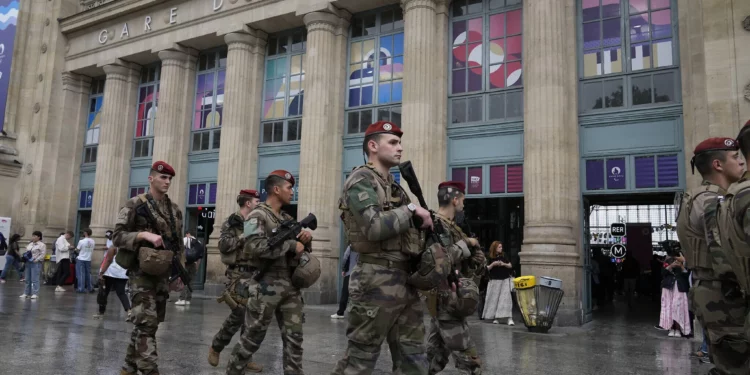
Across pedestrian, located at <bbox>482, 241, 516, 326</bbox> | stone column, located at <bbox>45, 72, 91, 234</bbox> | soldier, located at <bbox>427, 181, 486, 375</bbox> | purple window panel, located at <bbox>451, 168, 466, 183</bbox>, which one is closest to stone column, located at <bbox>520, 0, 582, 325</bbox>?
pedestrian, located at <bbox>482, 241, 516, 326</bbox>

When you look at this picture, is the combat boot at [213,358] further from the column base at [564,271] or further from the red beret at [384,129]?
the column base at [564,271]

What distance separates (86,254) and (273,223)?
13.3m

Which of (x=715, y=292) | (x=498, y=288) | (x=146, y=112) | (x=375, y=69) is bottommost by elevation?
(x=498, y=288)

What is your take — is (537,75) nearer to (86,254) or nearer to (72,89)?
(86,254)

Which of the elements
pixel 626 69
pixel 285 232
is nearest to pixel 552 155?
pixel 626 69

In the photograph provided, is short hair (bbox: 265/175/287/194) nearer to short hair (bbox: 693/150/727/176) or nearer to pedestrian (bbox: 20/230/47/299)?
short hair (bbox: 693/150/727/176)

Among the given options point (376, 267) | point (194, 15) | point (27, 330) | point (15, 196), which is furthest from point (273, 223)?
point (15, 196)

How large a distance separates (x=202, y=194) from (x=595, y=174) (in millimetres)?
12439

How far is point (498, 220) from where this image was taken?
1586 centimetres

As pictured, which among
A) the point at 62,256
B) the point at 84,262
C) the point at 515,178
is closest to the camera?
the point at 515,178

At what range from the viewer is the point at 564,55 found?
12109 mm

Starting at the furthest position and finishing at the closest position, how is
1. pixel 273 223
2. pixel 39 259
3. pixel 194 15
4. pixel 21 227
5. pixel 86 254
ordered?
pixel 21 227 < pixel 194 15 < pixel 86 254 < pixel 39 259 < pixel 273 223

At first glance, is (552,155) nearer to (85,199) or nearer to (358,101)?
(358,101)

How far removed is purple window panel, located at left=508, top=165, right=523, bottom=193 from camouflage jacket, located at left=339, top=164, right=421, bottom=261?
9.40 meters
